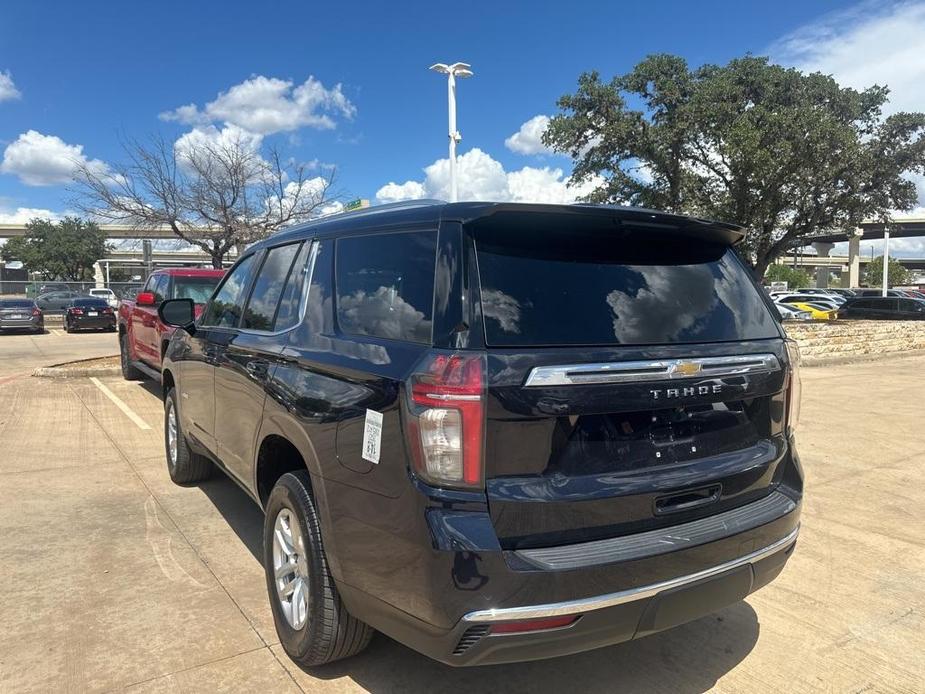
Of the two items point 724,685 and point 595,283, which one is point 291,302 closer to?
point 595,283

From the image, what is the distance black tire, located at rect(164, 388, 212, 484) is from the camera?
520 cm

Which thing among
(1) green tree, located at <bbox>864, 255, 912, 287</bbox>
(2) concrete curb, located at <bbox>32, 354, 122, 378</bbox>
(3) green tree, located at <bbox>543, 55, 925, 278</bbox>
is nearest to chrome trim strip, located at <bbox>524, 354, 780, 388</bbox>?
(2) concrete curb, located at <bbox>32, 354, 122, 378</bbox>

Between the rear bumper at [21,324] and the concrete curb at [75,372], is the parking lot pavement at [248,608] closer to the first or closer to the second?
the concrete curb at [75,372]

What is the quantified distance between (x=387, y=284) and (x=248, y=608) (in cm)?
192

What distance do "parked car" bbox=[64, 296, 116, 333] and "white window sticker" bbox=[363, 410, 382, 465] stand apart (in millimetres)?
25716

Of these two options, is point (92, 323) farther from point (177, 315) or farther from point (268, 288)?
point (268, 288)

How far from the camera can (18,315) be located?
2334cm

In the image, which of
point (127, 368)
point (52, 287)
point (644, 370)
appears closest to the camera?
point (644, 370)

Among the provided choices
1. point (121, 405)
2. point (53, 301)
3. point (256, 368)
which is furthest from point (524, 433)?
point (53, 301)

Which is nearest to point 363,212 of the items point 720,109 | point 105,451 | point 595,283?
point 595,283

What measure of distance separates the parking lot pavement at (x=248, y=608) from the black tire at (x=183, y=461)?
108 millimetres

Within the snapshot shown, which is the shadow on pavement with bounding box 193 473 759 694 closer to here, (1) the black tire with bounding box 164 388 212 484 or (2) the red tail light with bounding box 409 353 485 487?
(2) the red tail light with bounding box 409 353 485 487

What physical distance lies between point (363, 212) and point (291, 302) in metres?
0.59

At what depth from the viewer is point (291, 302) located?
10.8ft
